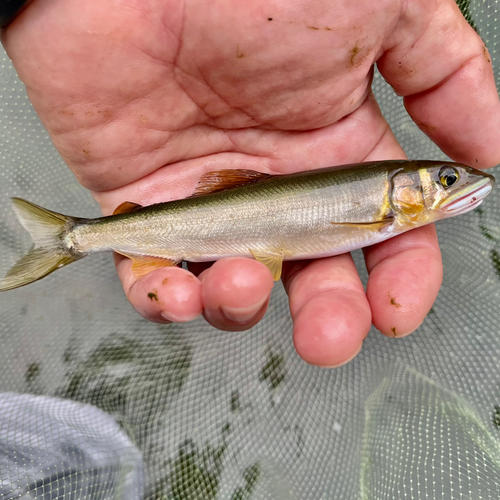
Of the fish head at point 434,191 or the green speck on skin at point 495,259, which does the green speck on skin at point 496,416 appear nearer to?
the green speck on skin at point 495,259

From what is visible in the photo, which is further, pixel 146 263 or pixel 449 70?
pixel 146 263

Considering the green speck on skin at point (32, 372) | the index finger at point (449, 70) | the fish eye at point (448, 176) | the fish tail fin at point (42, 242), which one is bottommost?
the green speck on skin at point (32, 372)

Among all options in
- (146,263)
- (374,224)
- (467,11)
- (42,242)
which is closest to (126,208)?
(146,263)

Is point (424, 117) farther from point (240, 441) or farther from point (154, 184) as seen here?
point (240, 441)

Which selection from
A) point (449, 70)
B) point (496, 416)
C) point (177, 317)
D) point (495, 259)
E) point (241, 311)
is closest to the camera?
point (241, 311)

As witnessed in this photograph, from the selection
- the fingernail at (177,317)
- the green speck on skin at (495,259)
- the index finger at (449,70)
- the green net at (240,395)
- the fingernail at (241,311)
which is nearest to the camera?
the fingernail at (241,311)

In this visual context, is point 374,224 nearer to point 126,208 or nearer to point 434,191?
point 434,191

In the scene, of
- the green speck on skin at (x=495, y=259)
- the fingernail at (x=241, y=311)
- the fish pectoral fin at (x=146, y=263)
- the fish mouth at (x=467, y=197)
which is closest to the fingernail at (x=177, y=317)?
the fingernail at (x=241, y=311)
